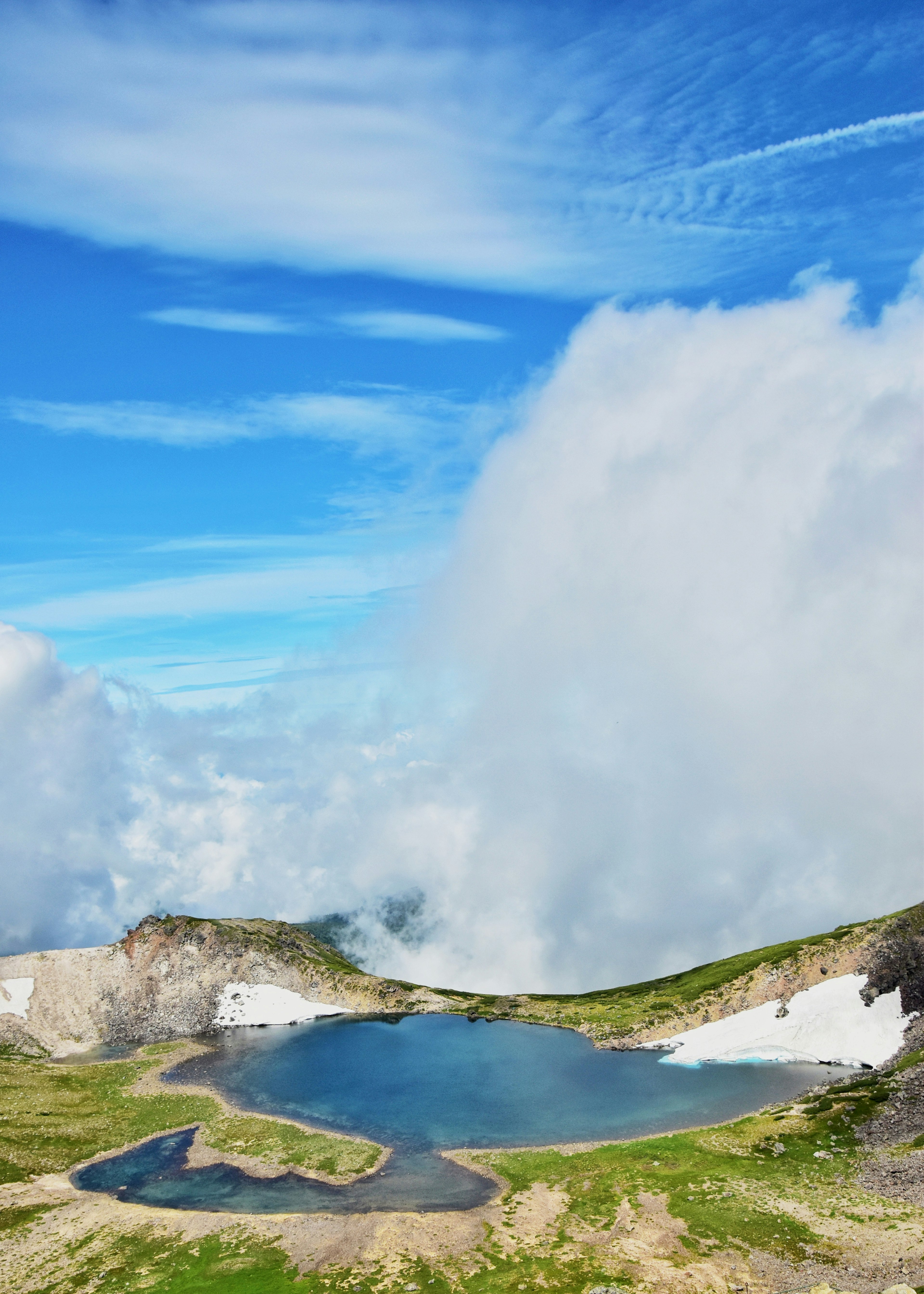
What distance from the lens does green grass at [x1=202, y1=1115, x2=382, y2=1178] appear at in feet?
323

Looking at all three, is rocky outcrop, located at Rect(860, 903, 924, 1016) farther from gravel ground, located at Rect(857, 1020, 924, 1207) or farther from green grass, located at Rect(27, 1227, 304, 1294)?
green grass, located at Rect(27, 1227, 304, 1294)

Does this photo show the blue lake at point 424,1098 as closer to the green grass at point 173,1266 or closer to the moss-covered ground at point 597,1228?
the moss-covered ground at point 597,1228

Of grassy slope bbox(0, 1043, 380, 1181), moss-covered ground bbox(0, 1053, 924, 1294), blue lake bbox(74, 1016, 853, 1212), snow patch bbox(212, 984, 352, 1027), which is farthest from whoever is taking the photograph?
snow patch bbox(212, 984, 352, 1027)

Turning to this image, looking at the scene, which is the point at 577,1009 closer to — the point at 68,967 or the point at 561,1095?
the point at 561,1095

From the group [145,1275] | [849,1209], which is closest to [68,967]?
[145,1275]

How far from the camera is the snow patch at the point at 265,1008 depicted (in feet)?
565

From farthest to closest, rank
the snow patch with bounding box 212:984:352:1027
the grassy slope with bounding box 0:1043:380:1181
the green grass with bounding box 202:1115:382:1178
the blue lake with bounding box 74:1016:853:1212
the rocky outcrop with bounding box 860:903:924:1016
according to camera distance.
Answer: the snow patch with bounding box 212:984:352:1027
the rocky outcrop with bounding box 860:903:924:1016
the grassy slope with bounding box 0:1043:380:1181
the green grass with bounding box 202:1115:382:1178
the blue lake with bounding box 74:1016:853:1212

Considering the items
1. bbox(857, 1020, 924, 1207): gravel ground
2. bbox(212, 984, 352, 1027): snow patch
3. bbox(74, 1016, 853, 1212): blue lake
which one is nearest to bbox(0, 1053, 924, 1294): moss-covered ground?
bbox(857, 1020, 924, 1207): gravel ground

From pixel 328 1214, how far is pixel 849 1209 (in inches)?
2197

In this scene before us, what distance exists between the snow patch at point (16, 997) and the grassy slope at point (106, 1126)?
26.9 m

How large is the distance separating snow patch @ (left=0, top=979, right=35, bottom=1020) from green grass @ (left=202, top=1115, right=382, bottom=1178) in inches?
2986

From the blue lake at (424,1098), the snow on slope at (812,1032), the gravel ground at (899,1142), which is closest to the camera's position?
the gravel ground at (899,1142)

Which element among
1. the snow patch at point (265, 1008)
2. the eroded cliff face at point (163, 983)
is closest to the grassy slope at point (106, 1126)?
the eroded cliff face at point (163, 983)

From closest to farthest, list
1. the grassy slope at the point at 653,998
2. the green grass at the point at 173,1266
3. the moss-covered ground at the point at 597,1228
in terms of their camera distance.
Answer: the moss-covered ground at the point at 597,1228 → the green grass at the point at 173,1266 → the grassy slope at the point at 653,998
